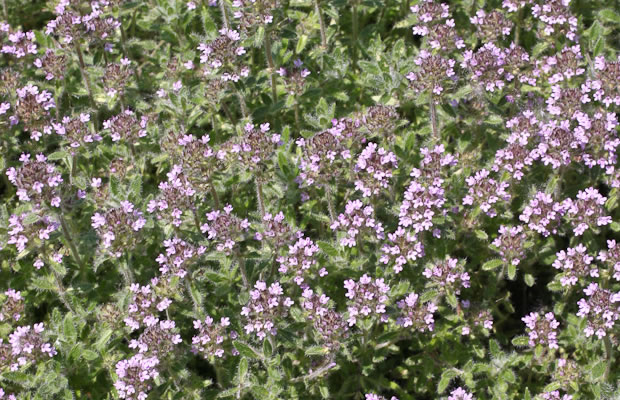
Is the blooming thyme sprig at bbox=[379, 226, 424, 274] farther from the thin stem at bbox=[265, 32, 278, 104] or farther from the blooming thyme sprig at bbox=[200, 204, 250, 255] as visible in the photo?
the thin stem at bbox=[265, 32, 278, 104]

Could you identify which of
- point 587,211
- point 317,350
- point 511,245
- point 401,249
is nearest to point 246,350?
point 317,350

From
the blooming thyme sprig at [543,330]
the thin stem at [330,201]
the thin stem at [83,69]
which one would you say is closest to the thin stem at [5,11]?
the thin stem at [83,69]

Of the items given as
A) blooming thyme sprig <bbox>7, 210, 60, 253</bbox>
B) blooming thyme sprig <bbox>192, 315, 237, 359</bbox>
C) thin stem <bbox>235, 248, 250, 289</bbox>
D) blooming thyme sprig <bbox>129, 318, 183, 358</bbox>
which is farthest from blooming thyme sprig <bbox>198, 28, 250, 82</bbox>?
blooming thyme sprig <bbox>129, 318, 183, 358</bbox>

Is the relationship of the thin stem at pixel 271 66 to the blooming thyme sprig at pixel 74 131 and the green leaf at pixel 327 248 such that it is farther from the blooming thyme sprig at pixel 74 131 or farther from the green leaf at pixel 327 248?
the green leaf at pixel 327 248

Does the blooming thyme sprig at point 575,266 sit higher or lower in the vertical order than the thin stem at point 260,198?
lower

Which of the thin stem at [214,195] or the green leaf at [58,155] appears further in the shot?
the green leaf at [58,155]

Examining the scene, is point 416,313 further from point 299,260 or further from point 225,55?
point 225,55

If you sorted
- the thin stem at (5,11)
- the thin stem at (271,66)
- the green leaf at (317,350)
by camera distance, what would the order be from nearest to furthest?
the green leaf at (317,350) < the thin stem at (271,66) < the thin stem at (5,11)
